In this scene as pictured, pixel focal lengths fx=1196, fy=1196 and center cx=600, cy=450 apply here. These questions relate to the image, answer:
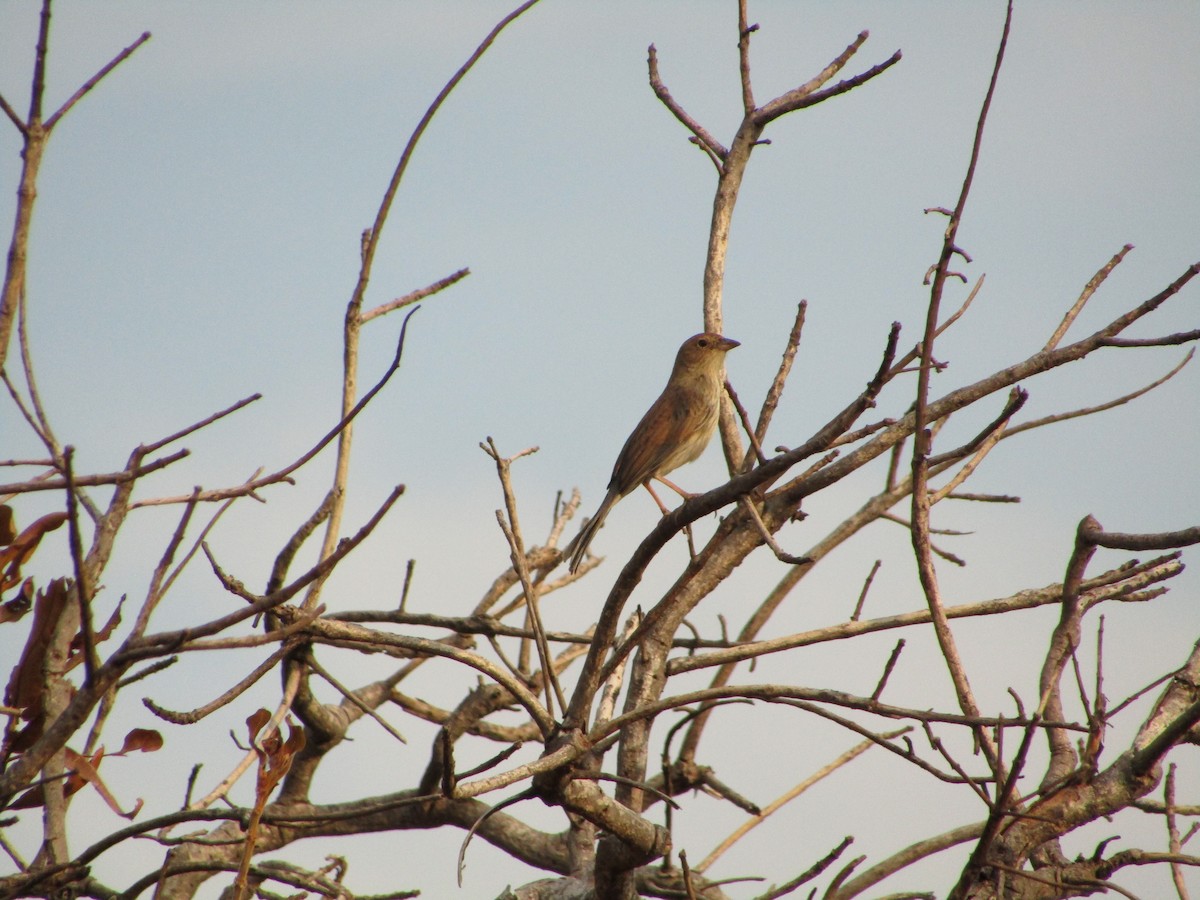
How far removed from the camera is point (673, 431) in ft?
26.0

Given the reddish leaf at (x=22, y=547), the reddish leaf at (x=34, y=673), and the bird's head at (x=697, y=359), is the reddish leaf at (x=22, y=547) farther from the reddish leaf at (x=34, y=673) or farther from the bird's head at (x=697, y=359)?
the bird's head at (x=697, y=359)

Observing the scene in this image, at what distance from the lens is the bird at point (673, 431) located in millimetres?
7555

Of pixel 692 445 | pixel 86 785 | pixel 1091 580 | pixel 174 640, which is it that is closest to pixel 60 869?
pixel 86 785

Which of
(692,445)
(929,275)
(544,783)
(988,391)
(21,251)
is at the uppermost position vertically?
(692,445)

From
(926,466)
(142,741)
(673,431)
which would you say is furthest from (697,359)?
(142,741)

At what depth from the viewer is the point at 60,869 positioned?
2785mm

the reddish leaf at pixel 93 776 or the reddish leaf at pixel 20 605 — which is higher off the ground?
the reddish leaf at pixel 20 605

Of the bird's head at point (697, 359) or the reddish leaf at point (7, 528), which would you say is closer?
the reddish leaf at point (7, 528)

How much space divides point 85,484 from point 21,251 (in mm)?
482

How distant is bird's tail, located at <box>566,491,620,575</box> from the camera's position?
6668mm

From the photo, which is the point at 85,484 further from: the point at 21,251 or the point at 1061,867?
the point at 1061,867

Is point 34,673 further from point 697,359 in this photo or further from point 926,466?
point 697,359

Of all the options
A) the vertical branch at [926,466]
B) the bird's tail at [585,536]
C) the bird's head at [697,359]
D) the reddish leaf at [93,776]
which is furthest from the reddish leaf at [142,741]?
the bird's head at [697,359]

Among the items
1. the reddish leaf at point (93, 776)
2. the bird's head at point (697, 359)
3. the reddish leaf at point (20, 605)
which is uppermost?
the bird's head at point (697, 359)
